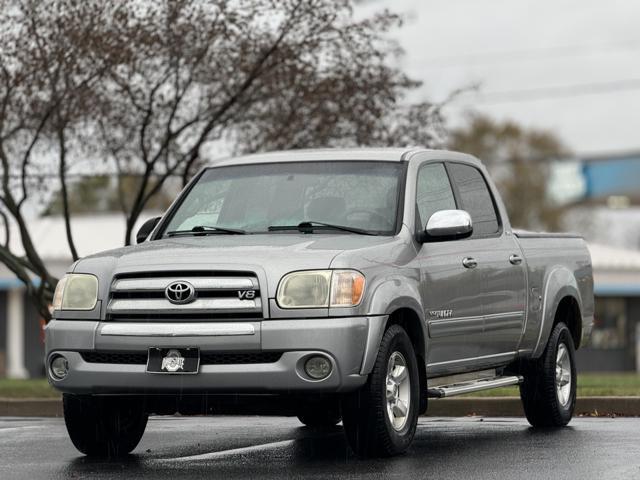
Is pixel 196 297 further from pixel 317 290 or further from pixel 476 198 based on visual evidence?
pixel 476 198

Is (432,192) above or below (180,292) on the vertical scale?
above

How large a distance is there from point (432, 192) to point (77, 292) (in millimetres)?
2675

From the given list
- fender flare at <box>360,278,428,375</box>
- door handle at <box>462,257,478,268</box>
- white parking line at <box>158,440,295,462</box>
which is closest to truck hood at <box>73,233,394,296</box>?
fender flare at <box>360,278,428,375</box>

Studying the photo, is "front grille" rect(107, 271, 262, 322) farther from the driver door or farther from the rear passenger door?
the rear passenger door

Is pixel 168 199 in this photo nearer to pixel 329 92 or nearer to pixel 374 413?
pixel 329 92

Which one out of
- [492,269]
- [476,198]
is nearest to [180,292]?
[492,269]

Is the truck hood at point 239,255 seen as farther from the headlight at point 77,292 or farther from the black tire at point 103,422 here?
the black tire at point 103,422

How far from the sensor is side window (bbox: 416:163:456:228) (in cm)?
1047

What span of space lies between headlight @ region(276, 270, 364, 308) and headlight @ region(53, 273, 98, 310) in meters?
1.20

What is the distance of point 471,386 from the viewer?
420 inches

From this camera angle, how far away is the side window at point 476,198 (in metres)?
11.3

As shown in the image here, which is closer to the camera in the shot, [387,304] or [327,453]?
[387,304]

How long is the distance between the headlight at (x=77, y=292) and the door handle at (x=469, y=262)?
8.48 ft

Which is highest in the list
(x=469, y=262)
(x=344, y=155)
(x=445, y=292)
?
(x=344, y=155)
